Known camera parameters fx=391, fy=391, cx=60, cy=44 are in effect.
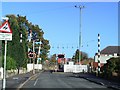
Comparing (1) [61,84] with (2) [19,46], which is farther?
(2) [19,46]

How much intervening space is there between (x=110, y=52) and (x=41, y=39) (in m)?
38.4

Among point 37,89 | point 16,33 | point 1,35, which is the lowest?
point 37,89

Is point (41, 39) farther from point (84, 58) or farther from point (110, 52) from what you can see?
point (84, 58)

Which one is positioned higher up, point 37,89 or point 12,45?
point 12,45

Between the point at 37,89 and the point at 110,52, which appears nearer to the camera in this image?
the point at 37,89

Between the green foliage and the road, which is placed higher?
the green foliage

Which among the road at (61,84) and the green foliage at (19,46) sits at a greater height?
the green foliage at (19,46)

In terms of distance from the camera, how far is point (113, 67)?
54.2 metres

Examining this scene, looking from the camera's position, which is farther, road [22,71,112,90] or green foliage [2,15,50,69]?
green foliage [2,15,50,69]

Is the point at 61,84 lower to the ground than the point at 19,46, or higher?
lower

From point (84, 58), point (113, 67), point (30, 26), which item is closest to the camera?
point (113, 67)

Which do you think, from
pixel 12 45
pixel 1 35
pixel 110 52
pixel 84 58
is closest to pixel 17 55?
pixel 12 45

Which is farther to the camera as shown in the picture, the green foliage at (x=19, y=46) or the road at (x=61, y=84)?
the green foliage at (x=19, y=46)

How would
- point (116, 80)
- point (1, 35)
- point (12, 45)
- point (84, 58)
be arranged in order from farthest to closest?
1. point (84, 58)
2. point (12, 45)
3. point (116, 80)
4. point (1, 35)
